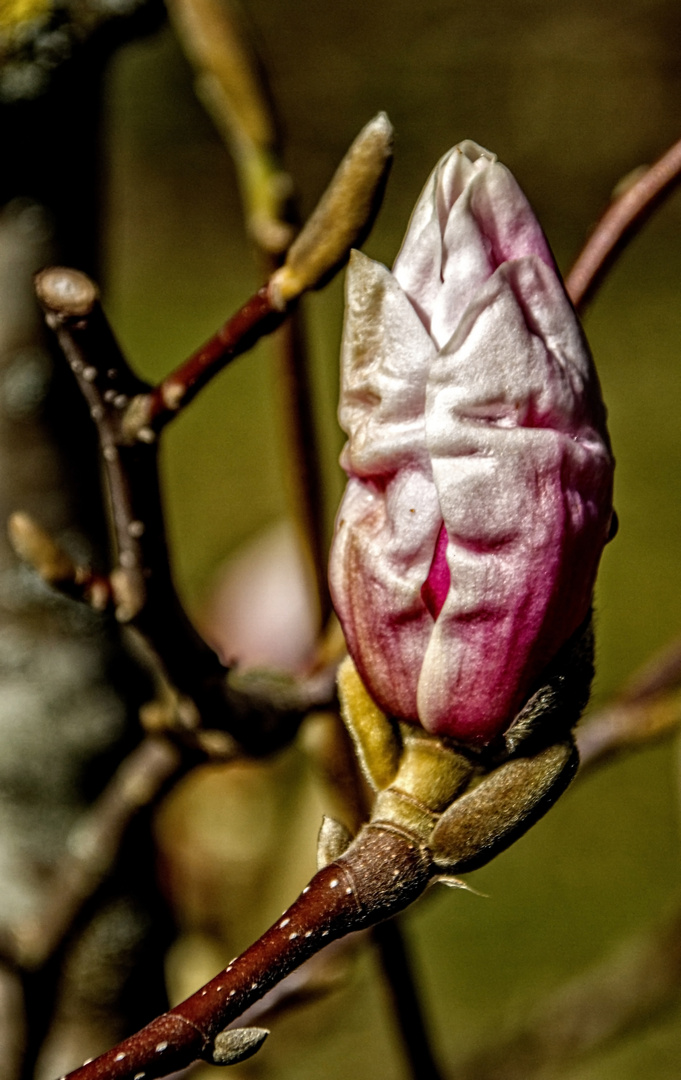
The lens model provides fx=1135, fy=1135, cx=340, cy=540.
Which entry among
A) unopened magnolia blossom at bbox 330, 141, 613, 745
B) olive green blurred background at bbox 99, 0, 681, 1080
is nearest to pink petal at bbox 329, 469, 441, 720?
unopened magnolia blossom at bbox 330, 141, 613, 745

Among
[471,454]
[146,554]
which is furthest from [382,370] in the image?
[146,554]

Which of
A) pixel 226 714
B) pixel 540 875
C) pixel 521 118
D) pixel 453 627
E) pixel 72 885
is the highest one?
pixel 453 627

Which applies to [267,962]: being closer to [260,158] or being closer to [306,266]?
[306,266]

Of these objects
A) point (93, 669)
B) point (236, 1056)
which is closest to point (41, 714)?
point (93, 669)

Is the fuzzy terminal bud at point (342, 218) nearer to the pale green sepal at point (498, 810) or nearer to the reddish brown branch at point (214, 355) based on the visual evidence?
the reddish brown branch at point (214, 355)

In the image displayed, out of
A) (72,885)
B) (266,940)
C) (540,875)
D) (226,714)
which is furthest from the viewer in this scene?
(540,875)

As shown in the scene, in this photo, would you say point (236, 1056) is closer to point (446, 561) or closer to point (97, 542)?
point (446, 561)

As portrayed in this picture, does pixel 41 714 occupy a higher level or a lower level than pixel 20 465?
lower
